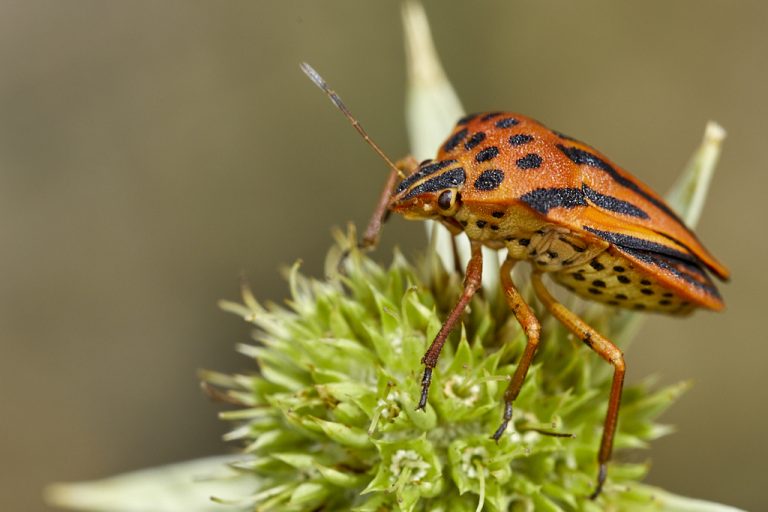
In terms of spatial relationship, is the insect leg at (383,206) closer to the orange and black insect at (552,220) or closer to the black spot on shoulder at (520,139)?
the orange and black insect at (552,220)

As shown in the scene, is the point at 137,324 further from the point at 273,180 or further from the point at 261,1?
the point at 261,1

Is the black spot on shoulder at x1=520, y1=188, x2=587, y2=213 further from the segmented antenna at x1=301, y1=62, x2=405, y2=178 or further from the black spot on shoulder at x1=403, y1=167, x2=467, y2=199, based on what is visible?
the segmented antenna at x1=301, y1=62, x2=405, y2=178

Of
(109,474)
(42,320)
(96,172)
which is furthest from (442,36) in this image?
(109,474)

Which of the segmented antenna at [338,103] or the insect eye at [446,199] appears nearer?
the insect eye at [446,199]

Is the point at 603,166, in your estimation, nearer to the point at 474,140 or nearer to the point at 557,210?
the point at 557,210

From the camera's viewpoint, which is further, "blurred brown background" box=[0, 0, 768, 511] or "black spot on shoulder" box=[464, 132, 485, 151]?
"blurred brown background" box=[0, 0, 768, 511]

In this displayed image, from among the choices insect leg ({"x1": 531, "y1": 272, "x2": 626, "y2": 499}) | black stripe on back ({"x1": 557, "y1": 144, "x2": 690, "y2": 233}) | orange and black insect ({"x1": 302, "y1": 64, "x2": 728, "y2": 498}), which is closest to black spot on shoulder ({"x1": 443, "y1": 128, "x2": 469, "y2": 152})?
orange and black insect ({"x1": 302, "y1": 64, "x2": 728, "y2": 498})

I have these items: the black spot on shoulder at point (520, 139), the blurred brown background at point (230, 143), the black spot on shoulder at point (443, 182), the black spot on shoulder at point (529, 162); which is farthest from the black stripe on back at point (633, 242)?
the blurred brown background at point (230, 143)
